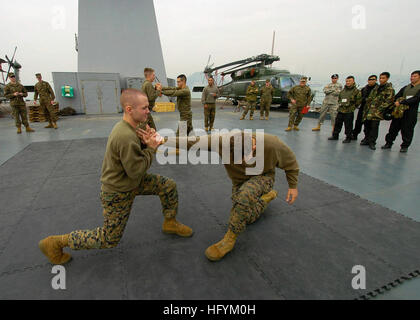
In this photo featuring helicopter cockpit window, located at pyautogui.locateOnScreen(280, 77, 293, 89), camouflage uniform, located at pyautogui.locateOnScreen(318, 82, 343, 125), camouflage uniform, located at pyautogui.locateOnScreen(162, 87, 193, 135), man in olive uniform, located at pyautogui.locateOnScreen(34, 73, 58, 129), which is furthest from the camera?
helicopter cockpit window, located at pyautogui.locateOnScreen(280, 77, 293, 89)

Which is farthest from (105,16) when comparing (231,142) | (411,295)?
(411,295)

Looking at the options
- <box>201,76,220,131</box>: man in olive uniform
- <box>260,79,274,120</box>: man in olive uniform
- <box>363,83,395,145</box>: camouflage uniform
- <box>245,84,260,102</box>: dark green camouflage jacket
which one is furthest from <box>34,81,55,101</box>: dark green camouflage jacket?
<box>363,83,395,145</box>: camouflage uniform

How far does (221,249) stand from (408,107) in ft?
18.5

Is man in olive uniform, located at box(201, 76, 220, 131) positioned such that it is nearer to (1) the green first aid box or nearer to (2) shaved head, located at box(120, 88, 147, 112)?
(2) shaved head, located at box(120, 88, 147, 112)

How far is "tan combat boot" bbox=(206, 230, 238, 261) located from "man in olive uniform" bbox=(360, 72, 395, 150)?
17.1 ft

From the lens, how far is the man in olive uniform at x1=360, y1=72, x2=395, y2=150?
4867mm

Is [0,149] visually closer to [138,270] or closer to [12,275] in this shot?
[12,275]

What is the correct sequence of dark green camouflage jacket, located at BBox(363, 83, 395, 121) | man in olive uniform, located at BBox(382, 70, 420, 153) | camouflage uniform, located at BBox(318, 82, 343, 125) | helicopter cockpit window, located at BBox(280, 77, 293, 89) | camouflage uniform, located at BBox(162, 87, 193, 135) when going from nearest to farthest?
man in olive uniform, located at BBox(382, 70, 420, 153) → camouflage uniform, located at BBox(162, 87, 193, 135) → dark green camouflage jacket, located at BBox(363, 83, 395, 121) → camouflage uniform, located at BBox(318, 82, 343, 125) → helicopter cockpit window, located at BBox(280, 77, 293, 89)

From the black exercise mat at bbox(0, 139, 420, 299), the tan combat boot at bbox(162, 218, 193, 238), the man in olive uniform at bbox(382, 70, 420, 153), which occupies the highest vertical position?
the man in olive uniform at bbox(382, 70, 420, 153)

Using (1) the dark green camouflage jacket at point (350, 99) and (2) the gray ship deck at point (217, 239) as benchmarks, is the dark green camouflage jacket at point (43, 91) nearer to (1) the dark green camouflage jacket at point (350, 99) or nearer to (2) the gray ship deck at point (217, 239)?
(2) the gray ship deck at point (217, 239)

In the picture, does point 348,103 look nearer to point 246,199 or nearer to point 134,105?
point 246,199

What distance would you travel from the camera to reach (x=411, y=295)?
4.81 ft

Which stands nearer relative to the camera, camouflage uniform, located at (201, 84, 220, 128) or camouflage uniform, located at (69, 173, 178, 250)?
camouflage uniform, located at (69, 173, 178, 250)

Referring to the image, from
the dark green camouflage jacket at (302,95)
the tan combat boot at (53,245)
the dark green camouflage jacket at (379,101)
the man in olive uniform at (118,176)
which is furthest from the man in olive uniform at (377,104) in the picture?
the tan combat boot at (53,245)
